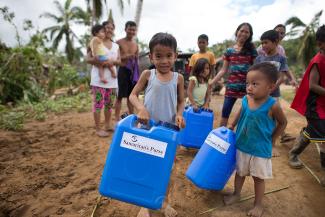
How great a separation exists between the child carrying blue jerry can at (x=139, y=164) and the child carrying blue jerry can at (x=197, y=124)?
142 centimetres

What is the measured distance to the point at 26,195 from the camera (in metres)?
2.22

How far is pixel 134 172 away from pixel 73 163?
1673 millimetres

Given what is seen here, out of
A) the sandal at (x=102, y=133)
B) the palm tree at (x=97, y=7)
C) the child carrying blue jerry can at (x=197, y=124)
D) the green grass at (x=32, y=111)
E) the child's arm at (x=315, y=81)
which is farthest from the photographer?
the palm tree at (x=97, y=7)

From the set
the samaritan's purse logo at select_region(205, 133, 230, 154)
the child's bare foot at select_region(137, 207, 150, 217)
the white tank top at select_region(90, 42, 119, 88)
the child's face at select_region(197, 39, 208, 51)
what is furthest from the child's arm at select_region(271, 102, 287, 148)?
the white tank top at select_region(90, 42, 119, 88)

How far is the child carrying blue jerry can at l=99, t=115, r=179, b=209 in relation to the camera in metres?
1.44

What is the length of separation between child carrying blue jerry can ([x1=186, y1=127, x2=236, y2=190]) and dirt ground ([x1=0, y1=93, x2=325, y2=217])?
21 cm

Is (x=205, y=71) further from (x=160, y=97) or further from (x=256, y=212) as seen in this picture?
(x=256, y=212)

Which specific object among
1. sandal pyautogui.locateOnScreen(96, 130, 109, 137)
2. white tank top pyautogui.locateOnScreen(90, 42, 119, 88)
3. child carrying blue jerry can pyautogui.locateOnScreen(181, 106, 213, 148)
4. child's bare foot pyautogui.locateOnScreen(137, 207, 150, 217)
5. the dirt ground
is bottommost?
sandal pyautogui.locateOnScreen(96, 130, 109, 137)

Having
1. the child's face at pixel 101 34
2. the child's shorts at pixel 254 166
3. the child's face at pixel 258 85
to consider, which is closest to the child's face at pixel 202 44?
the child's face at pixel 101 34

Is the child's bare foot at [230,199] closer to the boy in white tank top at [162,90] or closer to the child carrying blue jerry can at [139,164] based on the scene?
the boy in white tank top at [162,90]

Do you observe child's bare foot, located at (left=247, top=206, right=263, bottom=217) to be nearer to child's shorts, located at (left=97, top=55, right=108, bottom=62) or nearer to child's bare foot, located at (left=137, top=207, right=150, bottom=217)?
child's bare foot, located at (left=137, top=207, right=150, bottom=217)

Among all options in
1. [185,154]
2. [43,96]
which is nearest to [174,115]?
[185,154]

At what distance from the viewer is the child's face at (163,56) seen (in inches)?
66.1

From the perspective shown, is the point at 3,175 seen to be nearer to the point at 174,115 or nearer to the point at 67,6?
the point at 174,115
